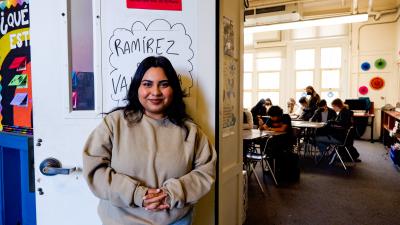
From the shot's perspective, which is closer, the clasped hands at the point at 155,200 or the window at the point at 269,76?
the clasped hands at the point at 155,200

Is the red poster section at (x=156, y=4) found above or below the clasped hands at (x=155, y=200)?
above

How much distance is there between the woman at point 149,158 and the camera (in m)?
1.10

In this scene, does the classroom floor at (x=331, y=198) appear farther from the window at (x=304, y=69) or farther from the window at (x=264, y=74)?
the window at (x=264, y=74)

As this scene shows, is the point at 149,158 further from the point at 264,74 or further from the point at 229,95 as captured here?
the point at 264,74

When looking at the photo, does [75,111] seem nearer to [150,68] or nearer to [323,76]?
[150,68]

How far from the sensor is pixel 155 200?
109cm

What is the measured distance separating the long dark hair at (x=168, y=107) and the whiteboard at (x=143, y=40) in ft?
0.45

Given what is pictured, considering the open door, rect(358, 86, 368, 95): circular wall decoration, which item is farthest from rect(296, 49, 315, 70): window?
the open door

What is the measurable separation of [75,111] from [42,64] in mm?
251

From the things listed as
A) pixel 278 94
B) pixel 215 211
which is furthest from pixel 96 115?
pixel 278 94

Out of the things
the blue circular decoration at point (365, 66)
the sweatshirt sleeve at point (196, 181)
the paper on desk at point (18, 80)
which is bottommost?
the sweatshirt sleeve at point (196, 181)

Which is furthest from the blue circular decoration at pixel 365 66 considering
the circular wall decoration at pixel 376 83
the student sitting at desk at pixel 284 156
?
the student sitting at desk at pixel 284 156

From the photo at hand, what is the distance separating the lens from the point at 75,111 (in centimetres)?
134

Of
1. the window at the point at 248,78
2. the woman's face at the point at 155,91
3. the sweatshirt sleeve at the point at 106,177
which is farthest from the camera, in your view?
the window at the point at 248,78
